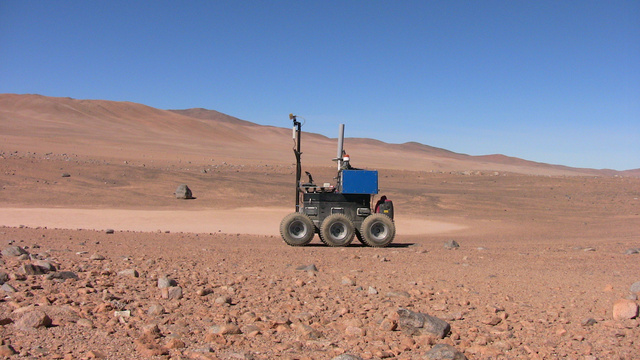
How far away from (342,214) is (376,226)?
97 centimetres

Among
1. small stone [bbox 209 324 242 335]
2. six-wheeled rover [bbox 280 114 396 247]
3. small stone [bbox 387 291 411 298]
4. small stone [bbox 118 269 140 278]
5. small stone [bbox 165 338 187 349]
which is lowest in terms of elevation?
small stone [bbox 165 338 187 349]

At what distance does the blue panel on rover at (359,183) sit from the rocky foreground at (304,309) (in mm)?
4328

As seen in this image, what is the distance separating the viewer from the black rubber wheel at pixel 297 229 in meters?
14.4

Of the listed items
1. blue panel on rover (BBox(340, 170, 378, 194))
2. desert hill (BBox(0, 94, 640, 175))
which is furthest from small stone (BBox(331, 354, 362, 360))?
desert hill (BBox(0, 94, 640, 175))

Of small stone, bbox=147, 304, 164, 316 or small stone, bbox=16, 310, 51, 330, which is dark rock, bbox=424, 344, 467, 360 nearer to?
small stone, bbox=147, 304, 164, 316

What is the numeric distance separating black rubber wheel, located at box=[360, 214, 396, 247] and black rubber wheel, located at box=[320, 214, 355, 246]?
378 millimetres

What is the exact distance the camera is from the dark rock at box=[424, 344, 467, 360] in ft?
17.2

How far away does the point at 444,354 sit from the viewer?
5270 millimetres

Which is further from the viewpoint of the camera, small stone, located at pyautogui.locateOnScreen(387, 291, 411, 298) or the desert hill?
the desert hill

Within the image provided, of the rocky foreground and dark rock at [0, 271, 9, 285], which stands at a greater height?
dark rock at [0, 271, 9, 285]

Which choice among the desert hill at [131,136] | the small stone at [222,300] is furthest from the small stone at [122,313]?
the desert hill at [131,136]

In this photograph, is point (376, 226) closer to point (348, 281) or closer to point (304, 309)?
point (348, 281)

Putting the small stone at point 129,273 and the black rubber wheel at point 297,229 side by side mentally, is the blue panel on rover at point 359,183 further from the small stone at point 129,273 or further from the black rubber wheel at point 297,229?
the small stone at point 129,273

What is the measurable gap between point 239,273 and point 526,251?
8.25 metres
